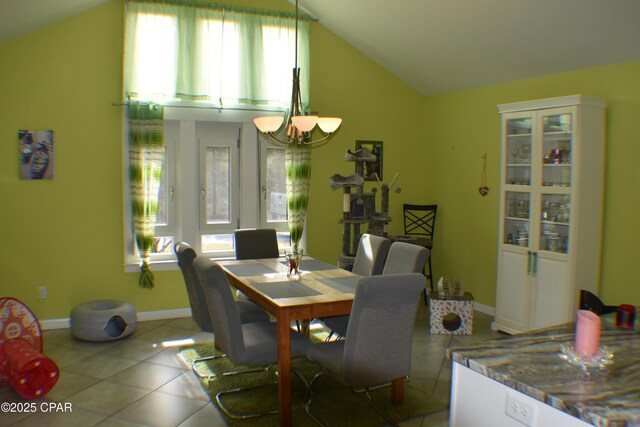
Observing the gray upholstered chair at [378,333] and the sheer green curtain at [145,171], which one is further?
the sheer green curtain at [145,171]

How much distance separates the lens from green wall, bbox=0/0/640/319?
170 inches

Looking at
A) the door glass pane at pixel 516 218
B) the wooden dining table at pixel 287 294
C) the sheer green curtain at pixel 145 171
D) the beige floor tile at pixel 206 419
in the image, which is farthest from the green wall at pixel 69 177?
the door glass pane at pixel 516 218

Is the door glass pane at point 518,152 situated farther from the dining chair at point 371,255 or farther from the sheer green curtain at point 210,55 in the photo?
the sheer green curtain at point 210,55

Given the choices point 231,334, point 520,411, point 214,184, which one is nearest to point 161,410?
point 231,334

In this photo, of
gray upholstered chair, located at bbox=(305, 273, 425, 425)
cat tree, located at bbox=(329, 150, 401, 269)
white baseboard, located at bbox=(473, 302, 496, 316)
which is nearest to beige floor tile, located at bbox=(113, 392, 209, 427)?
gray upholstered chair, located at bbox=(305, 273, 425, 425)

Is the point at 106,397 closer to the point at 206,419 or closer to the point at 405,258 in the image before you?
the point at 206,419

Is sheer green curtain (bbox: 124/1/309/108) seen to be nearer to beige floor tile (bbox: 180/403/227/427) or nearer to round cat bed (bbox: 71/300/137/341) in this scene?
round cat bed (bbox: 71/300/137/341)

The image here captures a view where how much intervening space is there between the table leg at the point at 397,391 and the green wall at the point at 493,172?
81.5 inches

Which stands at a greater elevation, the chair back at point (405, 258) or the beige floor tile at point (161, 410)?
the chair back at point (405, 258)

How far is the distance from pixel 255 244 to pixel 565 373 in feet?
11.5

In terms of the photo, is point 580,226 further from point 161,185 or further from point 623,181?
point 161,185

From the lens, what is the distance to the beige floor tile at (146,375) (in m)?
3.72

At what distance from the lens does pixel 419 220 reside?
245 inches

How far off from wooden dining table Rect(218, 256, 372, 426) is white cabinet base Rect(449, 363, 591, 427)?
1443mm
